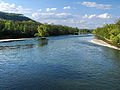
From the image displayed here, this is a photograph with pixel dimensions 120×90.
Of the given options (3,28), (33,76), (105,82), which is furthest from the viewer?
(3,28)

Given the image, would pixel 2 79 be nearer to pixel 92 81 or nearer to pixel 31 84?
pixel 31 84

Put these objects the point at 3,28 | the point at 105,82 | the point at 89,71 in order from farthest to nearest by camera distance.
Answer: the point at 3,28 → the point at 89,71 → the point at 105,82

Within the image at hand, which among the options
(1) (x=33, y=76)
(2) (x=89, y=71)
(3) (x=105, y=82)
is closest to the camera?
(3) (x=105, y=82)

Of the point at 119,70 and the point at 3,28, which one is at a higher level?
the point at 3,28

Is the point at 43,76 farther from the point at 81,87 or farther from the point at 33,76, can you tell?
the point at 81,87

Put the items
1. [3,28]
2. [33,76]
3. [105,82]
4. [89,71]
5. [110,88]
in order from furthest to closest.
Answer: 1. [3,28]
2. [89,71]
3. [33,76]
4. [105,82]
5. [110,88]

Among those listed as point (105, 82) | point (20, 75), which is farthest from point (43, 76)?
point (105, 82)

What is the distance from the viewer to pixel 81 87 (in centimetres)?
2323

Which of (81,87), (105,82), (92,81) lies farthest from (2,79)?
(105,82)

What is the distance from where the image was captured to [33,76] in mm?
27891

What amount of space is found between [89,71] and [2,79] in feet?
51.0

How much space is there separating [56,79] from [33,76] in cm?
408

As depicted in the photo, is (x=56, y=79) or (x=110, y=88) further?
(x=56, y=79)

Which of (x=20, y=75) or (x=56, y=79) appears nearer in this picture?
(x=56, y=79)
